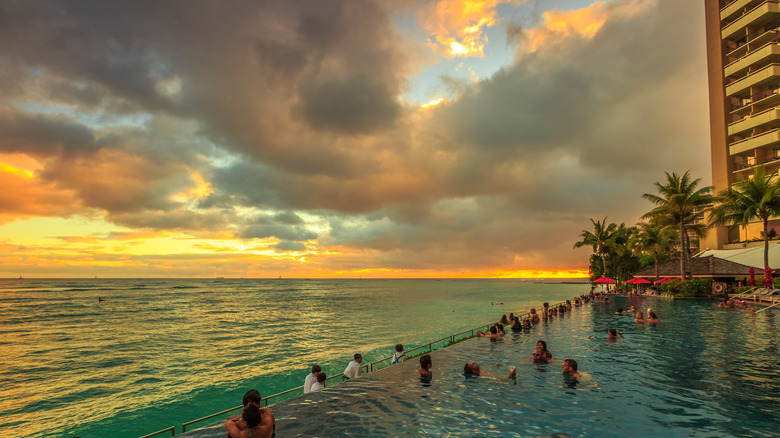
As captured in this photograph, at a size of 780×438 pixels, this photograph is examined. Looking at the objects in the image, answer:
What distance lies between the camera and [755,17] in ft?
192

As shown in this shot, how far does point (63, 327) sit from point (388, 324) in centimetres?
4974

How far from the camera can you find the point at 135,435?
1770 centimetres

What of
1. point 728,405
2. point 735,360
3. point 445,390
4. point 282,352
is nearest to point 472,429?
point 445,390

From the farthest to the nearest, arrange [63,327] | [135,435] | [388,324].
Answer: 1. [63,327]
2. [388,324]
3. [135,435]

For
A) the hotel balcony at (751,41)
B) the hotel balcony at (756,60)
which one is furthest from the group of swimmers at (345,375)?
the hotel balcony at (751,41)

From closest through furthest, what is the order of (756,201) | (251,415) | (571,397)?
1. (251,415)
2. (571,397)
3. (756,201)

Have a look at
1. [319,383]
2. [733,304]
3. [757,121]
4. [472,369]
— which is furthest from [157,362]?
[757,121]

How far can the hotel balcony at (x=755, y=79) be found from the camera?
54.4 meters

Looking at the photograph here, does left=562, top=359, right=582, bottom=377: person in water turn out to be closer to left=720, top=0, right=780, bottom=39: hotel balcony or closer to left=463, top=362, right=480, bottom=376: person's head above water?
left=463, top=362, right=480, bottom=376: person's head above water

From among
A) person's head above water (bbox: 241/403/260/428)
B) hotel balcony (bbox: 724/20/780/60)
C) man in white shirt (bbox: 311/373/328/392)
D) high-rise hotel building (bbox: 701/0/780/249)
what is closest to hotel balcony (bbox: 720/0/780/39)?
high-rise hotel building (bbox: 701/0/780/249)

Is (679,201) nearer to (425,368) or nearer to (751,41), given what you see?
(751,41)

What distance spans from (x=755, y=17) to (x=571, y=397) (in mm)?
79396

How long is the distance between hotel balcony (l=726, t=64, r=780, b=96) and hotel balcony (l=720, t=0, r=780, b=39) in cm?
912

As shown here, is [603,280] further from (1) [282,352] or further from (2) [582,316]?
(1) [282,352]
